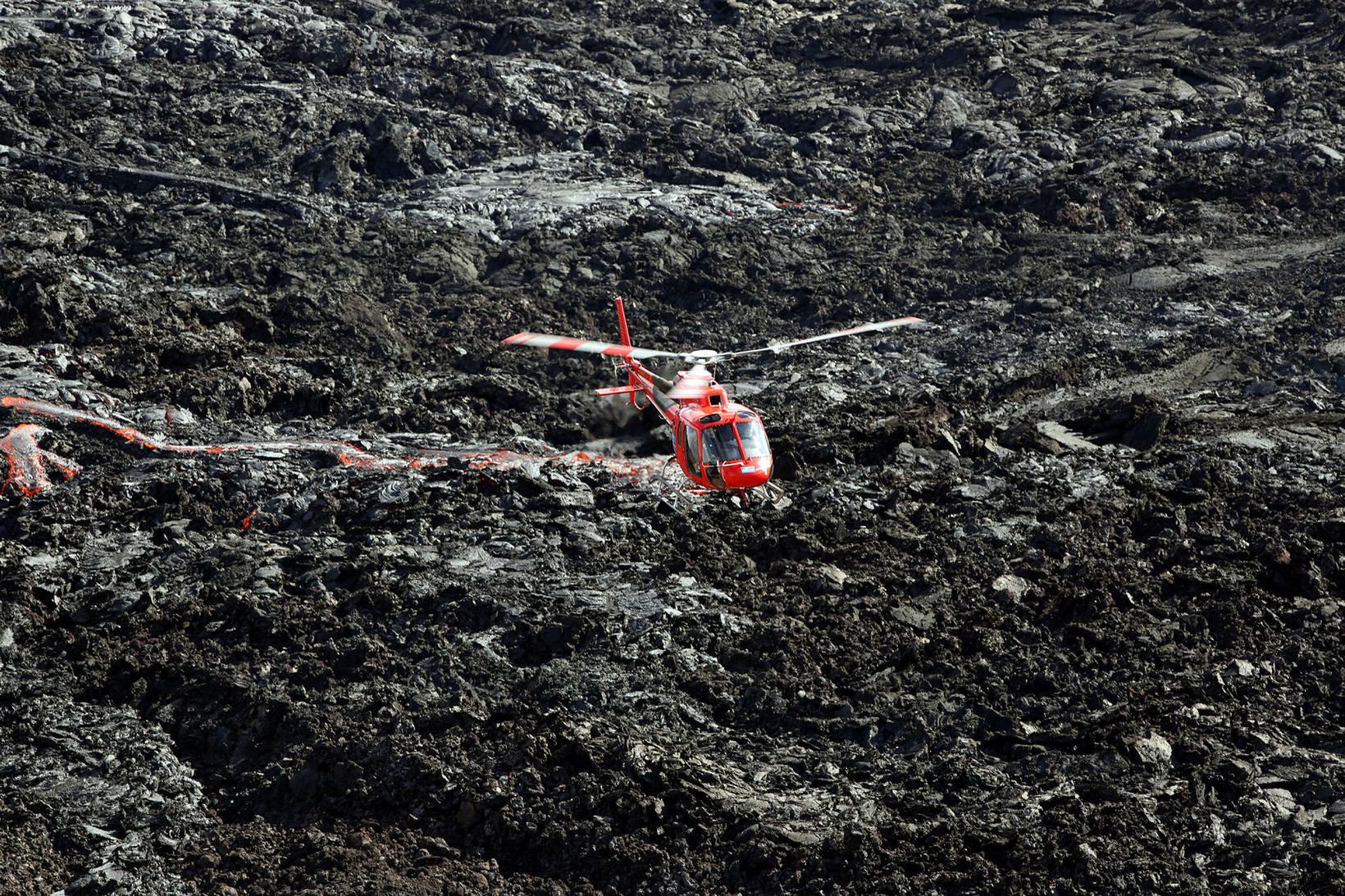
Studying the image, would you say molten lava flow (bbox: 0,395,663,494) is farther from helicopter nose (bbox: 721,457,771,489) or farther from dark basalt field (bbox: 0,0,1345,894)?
helicopter nose (bbox: 721,457,771,489)

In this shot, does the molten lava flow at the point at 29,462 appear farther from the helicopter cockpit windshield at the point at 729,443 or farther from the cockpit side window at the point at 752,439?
the cockpit side window at the point at 752,439

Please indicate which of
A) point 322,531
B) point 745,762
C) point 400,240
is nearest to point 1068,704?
point 745,762

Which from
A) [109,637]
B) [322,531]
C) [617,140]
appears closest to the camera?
[109,637]

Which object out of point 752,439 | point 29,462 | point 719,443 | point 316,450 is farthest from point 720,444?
point 29,462

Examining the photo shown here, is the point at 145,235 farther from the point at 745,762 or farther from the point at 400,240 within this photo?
the point at 745,762

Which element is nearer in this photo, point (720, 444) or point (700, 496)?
point (720, 444)

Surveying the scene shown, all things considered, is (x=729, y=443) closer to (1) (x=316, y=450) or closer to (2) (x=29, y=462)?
(1) (x=316, y=450)
